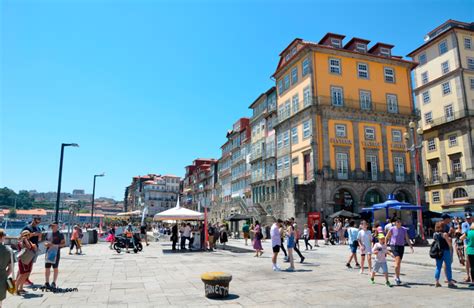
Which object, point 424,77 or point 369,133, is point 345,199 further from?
point 424,77

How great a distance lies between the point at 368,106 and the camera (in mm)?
36438

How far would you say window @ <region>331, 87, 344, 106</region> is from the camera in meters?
35.5

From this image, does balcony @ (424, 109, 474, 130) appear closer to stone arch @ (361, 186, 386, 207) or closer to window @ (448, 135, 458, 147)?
window @ (448, 135, 458, 147)

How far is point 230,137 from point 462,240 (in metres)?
54.2

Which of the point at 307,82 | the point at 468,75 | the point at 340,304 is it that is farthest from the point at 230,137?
the point at 340,304

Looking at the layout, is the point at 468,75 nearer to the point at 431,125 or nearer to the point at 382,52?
the point at 431,125

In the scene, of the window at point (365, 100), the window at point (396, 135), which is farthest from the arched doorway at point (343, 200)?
the window at point (365, 100)

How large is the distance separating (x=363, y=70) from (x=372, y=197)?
12.8 meters

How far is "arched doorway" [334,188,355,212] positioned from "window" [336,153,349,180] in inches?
52.9

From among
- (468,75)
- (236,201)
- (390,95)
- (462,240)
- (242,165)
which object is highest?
(468,75)

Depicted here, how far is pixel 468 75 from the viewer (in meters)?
40.7

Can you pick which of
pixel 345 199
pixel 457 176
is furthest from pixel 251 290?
pixel 457 176

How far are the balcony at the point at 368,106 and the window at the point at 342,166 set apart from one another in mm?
4706

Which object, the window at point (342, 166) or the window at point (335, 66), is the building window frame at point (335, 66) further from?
the window at point (342, 166)
